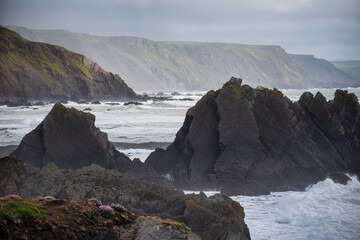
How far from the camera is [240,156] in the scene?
52.2 feet

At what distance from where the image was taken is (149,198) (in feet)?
32.9

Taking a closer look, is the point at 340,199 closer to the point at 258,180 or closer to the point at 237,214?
the point at 258,180

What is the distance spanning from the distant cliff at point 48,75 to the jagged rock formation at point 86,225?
3094 inches

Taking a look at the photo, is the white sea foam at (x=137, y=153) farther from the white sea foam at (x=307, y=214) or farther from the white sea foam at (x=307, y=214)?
the white sea foam at (x=307, y=214)

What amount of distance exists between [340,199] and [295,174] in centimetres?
242

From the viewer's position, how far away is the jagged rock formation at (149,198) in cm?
880

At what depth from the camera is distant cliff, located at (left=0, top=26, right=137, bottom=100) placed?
84.6 m

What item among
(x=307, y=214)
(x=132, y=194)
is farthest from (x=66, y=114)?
(x=307, y=214)

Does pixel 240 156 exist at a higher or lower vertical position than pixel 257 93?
lower

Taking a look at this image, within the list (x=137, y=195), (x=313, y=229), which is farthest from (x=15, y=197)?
(x=313, y=229)

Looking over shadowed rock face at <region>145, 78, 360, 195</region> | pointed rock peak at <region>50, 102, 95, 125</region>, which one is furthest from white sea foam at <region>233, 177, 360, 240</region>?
pointed rock peak at <region>50, 102, 95, 125</region>

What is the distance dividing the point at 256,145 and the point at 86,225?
429 inches

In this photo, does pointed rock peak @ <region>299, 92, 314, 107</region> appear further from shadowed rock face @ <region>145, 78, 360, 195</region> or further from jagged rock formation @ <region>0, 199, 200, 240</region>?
A: jagged rock formation @ <region>0, 199, 200, 240</region>

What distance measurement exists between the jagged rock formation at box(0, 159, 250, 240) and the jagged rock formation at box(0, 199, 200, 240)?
225 centimetres
